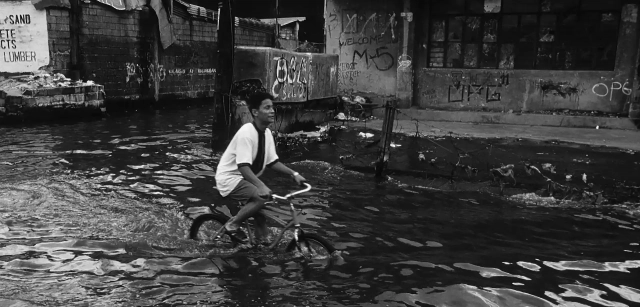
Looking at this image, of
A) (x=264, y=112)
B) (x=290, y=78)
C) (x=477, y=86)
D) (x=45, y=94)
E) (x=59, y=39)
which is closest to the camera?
(x=264, y=112)

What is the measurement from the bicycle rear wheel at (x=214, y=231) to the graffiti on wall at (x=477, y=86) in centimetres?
1200

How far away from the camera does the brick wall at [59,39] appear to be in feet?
55.2

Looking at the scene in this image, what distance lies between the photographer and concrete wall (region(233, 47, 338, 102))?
37.4 ft

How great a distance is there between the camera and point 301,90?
44.5 feet

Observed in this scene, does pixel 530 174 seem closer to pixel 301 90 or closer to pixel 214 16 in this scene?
pixel 301 90

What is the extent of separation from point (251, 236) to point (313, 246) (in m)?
0.74

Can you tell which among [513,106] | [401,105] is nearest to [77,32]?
[401,105]

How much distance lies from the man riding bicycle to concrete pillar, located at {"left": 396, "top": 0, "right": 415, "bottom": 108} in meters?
11.7

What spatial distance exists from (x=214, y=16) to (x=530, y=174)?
1779 centimetres

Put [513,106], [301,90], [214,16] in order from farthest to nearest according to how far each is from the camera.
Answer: [214,16], [513,106], [301,90]

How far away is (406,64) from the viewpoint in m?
16.6

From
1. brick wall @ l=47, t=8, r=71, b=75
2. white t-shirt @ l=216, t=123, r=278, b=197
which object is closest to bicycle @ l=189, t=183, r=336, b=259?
white t-shirt @ l=216, t=123, r=278, b=197

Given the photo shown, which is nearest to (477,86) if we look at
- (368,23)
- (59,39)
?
(368,23)

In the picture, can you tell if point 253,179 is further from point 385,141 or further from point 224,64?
point 224,64
